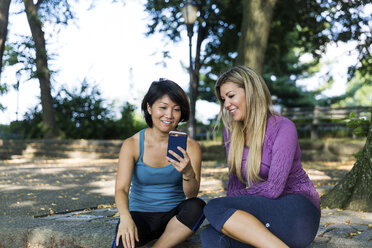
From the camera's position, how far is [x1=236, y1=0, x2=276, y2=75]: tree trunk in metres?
10.0

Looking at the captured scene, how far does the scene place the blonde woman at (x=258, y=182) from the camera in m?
2.51

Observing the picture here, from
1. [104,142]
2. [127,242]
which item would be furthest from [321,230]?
[104,142]

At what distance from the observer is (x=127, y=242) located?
8.89 ft

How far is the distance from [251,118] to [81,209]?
8.39 ft

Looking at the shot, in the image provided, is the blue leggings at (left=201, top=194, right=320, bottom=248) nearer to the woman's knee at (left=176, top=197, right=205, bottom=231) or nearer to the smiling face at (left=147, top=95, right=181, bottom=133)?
the woman's knee at (left=176, top=197, right=205, bottom=231)

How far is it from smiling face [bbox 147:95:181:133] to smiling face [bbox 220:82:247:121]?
380mm

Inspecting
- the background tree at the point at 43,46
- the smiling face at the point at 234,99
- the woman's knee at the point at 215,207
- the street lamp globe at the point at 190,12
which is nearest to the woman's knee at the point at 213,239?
the woman's knee at the point at 215,207

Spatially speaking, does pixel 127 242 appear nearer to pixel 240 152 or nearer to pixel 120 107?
pixel 240 152

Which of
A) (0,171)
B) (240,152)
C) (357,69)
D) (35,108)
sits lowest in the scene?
(0,171)

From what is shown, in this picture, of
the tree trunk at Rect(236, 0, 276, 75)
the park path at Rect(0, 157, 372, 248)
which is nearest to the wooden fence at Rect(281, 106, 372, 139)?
the tree trunk at Rect(236, 0, 276, 75)

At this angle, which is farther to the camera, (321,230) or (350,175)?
(350,175)

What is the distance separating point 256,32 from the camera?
10.1m

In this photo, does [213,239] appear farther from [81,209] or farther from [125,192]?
[81,209]

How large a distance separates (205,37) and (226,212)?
47.3 ft
